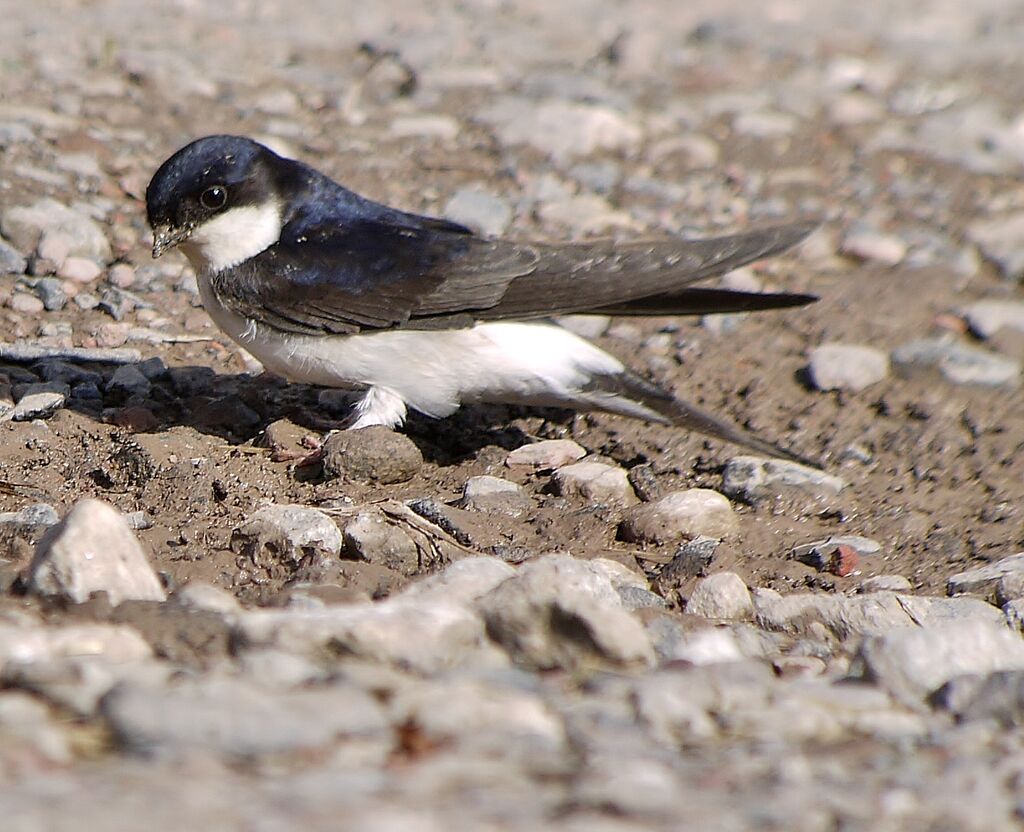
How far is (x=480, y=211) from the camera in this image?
5.54 meters

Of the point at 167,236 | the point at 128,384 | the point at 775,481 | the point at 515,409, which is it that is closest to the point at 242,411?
the point at 128,384

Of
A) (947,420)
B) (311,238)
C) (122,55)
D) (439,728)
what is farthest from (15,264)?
(439,728)

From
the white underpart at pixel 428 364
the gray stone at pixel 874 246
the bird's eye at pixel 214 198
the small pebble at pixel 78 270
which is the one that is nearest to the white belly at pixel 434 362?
the white underpart at pixel 428 364

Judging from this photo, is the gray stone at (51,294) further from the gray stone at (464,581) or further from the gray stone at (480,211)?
the gray stone at (464,581)

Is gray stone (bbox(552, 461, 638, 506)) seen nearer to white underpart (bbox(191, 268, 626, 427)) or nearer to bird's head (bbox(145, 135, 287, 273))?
white underpart (bbox(191, 268, 626, 427))

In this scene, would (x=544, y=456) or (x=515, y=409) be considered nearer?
(x=544, y=456)

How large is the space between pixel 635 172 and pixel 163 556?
329 centimetres

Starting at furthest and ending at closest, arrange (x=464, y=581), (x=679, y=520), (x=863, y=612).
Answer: (x=679, y=520) < (x=863, y=612) < (x=464, y=581)

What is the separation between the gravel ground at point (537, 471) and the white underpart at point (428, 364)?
0.58ft

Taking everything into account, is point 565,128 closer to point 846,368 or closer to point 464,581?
point 846,368

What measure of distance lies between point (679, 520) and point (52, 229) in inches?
96.1

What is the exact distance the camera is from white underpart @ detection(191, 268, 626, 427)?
13.5ft

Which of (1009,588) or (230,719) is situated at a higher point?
(230,719)

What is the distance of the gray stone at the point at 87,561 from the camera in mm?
2584
